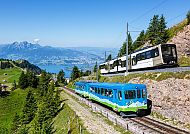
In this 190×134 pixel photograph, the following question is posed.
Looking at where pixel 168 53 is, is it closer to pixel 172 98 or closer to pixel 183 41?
pixel 172 98

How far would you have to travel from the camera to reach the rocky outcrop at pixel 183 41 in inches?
2467

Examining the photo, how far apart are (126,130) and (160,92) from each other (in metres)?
9.53

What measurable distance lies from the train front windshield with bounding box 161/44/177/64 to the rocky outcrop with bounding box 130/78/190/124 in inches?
311

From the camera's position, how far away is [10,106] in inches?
5103

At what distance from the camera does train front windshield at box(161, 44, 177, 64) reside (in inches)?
1650

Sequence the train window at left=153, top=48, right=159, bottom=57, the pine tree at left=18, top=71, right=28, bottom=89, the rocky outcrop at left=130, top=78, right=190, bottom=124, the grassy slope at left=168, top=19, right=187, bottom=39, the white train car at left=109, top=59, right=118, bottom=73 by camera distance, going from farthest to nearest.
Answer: the pine tree at left=18, top=71, right=28, bottom=89 < the grassy slope at left=168, top=19, right=187, bottom=39 < the white train car at left=109, top=59, right=118, bottom=73 < the train window at left=153, top=48, right=159, bottom=57 < the rocky outcrop at left=130, top=78, right=190, bottom=124

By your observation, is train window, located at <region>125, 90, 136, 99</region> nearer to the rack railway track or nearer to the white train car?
the rack railway track

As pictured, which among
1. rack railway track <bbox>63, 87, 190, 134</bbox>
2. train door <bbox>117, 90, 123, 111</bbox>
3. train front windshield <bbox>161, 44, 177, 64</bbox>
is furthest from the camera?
train front windshield <bbox>161, 44, 177, 64</bbox>

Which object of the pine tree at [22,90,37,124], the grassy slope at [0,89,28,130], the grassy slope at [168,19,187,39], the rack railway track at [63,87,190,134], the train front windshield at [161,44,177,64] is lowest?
the grassy slope at [0,89,28,130]

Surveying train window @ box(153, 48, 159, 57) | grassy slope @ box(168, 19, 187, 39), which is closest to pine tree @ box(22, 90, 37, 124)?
train window @ box(153, 48, 159, 57)

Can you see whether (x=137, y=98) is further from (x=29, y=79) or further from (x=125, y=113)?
(x=29, y=79)

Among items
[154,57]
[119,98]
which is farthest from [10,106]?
[119,98]

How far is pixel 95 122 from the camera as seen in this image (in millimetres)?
30594

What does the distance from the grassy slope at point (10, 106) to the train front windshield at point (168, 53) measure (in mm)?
64300
